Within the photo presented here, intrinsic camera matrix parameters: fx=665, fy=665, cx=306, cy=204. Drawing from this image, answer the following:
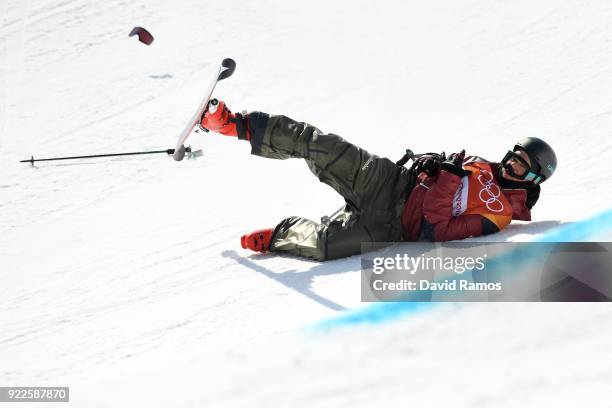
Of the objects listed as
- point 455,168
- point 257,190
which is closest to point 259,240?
point 257,190

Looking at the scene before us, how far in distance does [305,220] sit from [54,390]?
6.35 ft

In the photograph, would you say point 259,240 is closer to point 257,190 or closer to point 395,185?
point 395,185

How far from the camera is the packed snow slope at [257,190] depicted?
2.91 meters

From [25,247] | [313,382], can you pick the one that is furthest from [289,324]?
[25,247]

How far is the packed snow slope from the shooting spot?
2.91 meters

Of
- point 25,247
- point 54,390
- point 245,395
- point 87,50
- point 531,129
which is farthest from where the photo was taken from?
point 87,50

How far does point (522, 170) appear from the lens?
4.16 meters

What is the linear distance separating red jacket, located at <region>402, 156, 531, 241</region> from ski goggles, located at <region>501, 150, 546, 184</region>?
0.10 metres

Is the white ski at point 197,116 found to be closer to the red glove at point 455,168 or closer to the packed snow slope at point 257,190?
the packed snow slope at point 257,190

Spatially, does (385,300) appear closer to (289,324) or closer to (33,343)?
(289,324)

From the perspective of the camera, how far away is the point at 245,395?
2.81 m

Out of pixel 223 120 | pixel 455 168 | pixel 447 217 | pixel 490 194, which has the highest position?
pixel 223 120

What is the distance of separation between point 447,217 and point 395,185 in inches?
15.8

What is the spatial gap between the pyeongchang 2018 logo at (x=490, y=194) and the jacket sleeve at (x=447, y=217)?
4.0 inches
